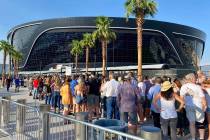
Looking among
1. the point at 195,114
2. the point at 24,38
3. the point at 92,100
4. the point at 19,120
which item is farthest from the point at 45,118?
the point at 24,38

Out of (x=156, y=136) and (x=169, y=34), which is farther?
(x=169, y=34)

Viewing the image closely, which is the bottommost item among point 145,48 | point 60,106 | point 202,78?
point 60,106

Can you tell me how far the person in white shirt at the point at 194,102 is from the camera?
8.31m

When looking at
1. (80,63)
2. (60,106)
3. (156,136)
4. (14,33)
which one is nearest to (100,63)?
(80,63)

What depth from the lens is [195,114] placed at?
8.46 meters

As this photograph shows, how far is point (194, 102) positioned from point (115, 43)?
280 feet

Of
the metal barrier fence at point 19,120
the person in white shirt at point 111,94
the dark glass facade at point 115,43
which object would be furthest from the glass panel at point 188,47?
the metal barrier fence at point 19,120

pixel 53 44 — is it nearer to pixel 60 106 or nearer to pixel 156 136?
pixel 60 106

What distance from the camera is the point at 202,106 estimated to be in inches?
326

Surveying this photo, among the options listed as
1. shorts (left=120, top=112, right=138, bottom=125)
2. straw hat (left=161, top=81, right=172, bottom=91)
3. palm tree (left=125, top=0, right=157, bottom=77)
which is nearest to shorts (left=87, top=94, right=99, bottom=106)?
shorts (left=120, top=112, right=138, bottom=125)

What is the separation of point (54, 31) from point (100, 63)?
54.4 ft

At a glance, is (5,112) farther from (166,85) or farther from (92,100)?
(166,85)

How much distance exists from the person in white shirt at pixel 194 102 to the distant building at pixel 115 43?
80898mm

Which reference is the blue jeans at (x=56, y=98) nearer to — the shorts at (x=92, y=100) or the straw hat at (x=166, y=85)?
the shorts at (x=92, y=100)
